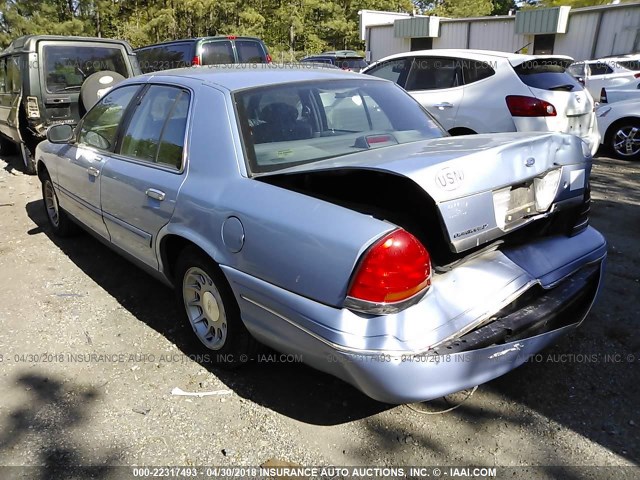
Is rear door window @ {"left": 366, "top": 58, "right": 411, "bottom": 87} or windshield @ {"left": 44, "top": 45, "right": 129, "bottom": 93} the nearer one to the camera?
rear door window @ {"left": 366, "top": 58, "right": 411, "bottom": 87}

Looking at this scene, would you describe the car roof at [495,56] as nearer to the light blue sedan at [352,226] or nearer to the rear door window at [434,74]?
the rear door window at [434,74]

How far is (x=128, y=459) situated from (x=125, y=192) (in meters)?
1.69

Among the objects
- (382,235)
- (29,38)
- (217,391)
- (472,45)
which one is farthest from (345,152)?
(472,45)

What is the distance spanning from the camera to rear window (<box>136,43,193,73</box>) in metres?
9.78

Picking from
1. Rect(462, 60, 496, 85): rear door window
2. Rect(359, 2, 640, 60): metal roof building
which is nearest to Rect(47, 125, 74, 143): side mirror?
Rect(462, 60, 496, 85): rear door window

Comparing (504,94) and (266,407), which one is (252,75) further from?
(504,94)

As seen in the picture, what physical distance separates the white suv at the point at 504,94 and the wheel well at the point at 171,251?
176 inches

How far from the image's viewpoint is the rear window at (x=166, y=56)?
978cm

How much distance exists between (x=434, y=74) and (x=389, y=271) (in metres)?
5.52

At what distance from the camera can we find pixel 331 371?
222 cm

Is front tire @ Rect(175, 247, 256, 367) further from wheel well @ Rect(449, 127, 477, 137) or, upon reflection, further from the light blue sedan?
wheel well @ Rect(449, 127, 477, 137)

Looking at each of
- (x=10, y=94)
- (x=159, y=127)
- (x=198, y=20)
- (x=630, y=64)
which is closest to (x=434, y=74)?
(x=159, y=127)

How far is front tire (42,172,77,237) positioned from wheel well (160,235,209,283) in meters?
2.24

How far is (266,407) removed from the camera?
8.82 feet
